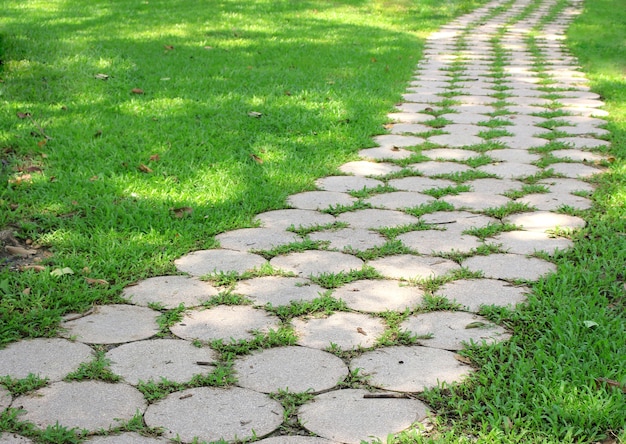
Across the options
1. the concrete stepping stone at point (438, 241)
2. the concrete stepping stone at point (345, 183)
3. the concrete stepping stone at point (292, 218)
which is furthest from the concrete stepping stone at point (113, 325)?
the concrete stepping stone at point (345, 183)

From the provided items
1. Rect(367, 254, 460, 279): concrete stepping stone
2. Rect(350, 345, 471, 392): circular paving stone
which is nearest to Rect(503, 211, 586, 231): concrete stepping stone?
Rect(367, 254, 460, 279): concrete stepping stone

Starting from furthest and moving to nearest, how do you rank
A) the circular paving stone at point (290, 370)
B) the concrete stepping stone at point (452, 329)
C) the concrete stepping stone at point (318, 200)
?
the concrete stepping stone at point (318, 200) < the concrete stepping stone at point (452, 329) < the circular paving stone at point (290, 370)

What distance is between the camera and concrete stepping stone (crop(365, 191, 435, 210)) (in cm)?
355

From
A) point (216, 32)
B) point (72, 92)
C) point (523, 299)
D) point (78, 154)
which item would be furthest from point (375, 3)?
point (523, 299)

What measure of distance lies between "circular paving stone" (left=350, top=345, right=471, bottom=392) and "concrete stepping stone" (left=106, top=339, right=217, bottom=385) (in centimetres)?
44

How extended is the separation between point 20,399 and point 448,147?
326cm

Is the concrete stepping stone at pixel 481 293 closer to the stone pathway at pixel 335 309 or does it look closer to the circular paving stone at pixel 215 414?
the stone pathway at pixel 335 309

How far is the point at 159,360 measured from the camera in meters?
2.14

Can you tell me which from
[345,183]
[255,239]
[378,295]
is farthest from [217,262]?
[345,183]

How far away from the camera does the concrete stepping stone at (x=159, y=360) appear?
2.06 metres

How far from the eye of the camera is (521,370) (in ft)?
6.57

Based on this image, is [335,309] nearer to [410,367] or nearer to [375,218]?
[410,367]

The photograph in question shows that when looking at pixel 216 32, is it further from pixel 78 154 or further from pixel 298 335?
pixel 298 335

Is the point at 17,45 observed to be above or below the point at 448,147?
above
